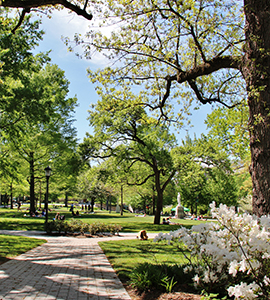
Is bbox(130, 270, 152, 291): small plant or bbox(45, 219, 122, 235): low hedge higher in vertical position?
bbox(130, 270, 152, 291): small plant

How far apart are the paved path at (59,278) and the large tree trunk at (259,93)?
330 cm

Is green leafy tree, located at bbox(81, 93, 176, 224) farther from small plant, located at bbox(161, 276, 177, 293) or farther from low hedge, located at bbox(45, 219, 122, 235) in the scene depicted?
small plant, located at bbox(161, 276, 177, 293)

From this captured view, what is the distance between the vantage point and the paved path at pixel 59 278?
15.6 ft

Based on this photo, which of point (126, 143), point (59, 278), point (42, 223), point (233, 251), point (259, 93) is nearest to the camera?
point (233, 251)

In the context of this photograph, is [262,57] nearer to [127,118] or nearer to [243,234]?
[243,234]

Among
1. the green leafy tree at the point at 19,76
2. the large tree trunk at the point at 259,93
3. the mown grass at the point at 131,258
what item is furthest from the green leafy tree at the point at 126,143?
the large tree trunk at the point at 259,93

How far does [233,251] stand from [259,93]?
3241 millimetres

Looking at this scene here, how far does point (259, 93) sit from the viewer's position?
5.43m

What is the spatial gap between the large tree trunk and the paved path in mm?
3300

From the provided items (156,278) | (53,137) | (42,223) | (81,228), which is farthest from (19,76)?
(156,278)

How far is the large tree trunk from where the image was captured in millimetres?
5152

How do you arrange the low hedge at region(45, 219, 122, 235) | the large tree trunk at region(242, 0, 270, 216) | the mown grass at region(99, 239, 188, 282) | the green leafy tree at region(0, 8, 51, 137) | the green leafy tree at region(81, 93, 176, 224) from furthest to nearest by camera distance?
the green leafy tree at region(81, 93, 176, 224) → the low hedge at region(45, 219, 122, 235) → the green leafy tree at region(0, 8, 51, 137) → the mown grass at region(99, 239, 188, 282) → the large tree trunk at region(242, 0, 270, 216)

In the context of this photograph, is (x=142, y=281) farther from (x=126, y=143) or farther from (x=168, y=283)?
(x=126, y=143)

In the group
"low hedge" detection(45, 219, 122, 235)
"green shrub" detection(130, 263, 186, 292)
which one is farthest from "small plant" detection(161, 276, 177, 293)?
"low hedge" detection(45, 219, 122, 235)
